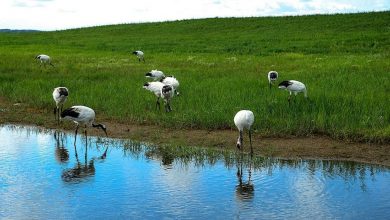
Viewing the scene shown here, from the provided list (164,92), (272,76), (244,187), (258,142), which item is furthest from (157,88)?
(244,187)

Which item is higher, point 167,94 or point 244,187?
point 167,94

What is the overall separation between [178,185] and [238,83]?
9868mm

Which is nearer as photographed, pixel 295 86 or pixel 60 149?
pixel 60 149

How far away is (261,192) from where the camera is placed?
28.8 feet

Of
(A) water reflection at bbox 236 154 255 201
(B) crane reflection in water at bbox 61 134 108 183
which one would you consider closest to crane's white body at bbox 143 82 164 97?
(B) crane reflection in water at bbox 61 134 108 183

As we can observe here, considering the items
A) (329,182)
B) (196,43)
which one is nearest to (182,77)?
(329,182)

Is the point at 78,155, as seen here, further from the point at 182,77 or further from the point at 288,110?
the point at 182,77

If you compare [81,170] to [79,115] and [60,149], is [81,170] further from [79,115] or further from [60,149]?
[79,115]

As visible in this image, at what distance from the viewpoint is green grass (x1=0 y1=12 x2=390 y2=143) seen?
13.2 meters

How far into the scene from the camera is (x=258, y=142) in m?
12.3

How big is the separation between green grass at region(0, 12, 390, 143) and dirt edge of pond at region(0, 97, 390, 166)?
11.2 inches

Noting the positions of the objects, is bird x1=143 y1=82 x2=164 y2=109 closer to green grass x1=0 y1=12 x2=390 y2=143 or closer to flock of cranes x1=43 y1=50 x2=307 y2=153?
flock of cranes x1=43 y1=50 x2=307 y2=153

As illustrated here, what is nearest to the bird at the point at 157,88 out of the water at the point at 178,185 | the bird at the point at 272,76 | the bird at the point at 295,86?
the bird at the point at 295,86

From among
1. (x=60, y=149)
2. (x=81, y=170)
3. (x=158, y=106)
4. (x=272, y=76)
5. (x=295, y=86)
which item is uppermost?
(x=272, y=76)
